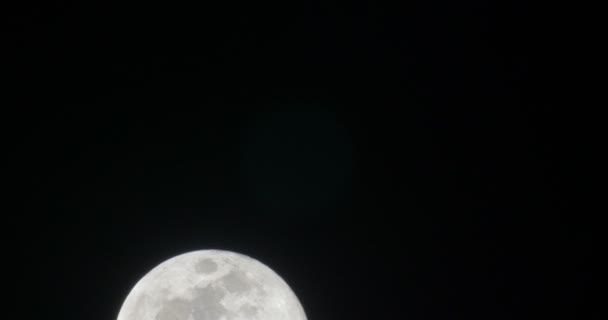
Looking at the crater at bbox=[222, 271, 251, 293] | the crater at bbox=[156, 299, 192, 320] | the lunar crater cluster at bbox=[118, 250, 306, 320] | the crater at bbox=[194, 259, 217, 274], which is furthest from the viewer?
the crater at bbox=[194, 259, 217, 274]

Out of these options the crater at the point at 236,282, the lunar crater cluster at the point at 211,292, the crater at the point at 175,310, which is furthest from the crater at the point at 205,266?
the crater at the point at 175,310

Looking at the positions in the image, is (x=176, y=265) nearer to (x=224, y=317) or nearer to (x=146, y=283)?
(x=146, y=283)

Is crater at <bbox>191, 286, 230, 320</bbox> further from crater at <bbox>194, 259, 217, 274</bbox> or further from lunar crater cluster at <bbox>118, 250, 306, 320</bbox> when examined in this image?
crater at <bbox>194, 259, 217, 274</bbox>

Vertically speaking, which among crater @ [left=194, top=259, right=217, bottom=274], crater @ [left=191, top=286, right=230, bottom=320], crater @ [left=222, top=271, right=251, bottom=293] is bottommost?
crater @ [left=191, top=286, right=230, bottom=320]

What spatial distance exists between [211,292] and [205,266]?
34 centimetres

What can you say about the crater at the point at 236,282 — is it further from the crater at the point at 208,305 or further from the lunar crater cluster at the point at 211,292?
the crater at the point at 208,305

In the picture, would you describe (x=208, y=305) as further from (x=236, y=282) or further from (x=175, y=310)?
(x=236, y=282)

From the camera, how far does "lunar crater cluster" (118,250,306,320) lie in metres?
5.52

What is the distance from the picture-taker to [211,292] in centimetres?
565

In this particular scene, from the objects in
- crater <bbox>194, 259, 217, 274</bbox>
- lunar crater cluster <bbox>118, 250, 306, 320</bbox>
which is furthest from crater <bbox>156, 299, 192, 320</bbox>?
crater <bbox>194, 259, 217, 274</bbox>

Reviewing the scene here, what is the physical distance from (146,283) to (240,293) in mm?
958

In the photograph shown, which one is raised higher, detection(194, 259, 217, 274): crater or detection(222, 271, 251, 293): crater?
detection(194, 259, 217, 274): crater

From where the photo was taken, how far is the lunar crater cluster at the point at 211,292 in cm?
552

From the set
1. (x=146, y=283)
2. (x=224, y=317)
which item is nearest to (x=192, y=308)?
(x=224, y=317)
